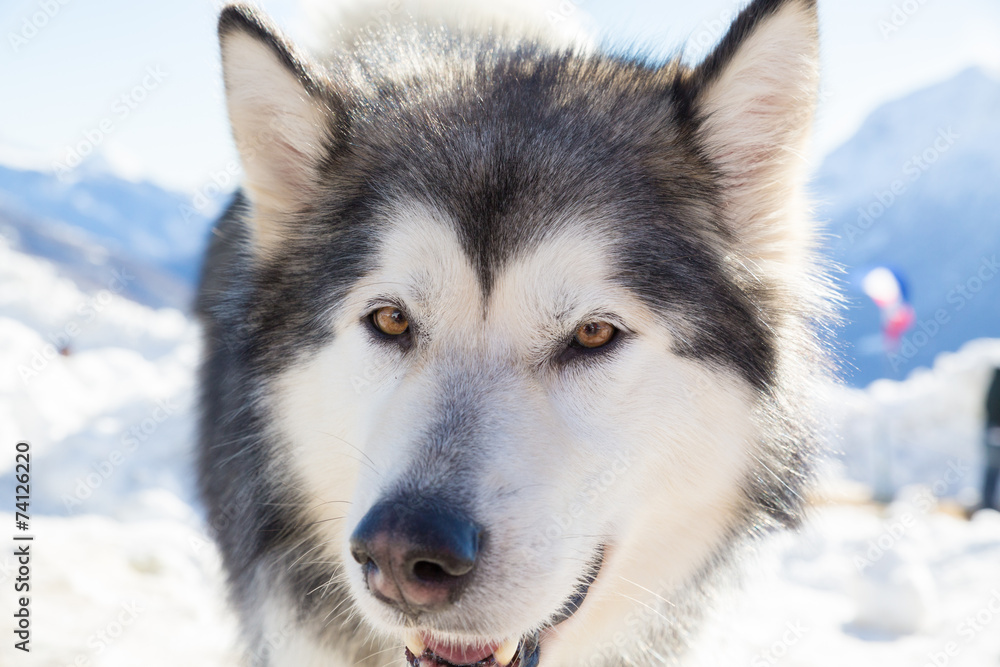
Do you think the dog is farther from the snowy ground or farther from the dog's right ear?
the snowy ground

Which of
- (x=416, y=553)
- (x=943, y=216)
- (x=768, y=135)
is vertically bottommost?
(x=943, y=216)

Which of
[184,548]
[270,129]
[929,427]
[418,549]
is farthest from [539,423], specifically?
[929,427]

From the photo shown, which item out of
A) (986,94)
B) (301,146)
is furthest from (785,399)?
(986,94)

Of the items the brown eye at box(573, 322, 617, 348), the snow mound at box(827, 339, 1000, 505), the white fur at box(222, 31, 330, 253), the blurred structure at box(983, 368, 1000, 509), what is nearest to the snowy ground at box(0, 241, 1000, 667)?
the snow mound at box(827, 339, 1000, 505)

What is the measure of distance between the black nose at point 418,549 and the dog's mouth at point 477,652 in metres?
0.28

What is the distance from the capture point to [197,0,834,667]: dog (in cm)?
134

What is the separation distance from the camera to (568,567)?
4.53ft

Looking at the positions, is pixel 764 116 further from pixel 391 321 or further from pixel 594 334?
pixel 391 321

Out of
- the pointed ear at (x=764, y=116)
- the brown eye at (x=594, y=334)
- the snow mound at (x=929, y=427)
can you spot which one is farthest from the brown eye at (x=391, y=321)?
the snow mound at (x=929, y=427)

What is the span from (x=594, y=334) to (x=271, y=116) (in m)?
1.16

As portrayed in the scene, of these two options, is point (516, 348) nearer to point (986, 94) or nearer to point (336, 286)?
point (336, 286)

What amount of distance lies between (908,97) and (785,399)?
34.9 metres

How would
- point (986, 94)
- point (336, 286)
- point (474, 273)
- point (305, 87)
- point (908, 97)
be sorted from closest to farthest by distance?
point (474, 273) < point (336, 286) < point (305, 87) < point (986, 94) < point (908, 97)

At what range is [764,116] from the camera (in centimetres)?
176
